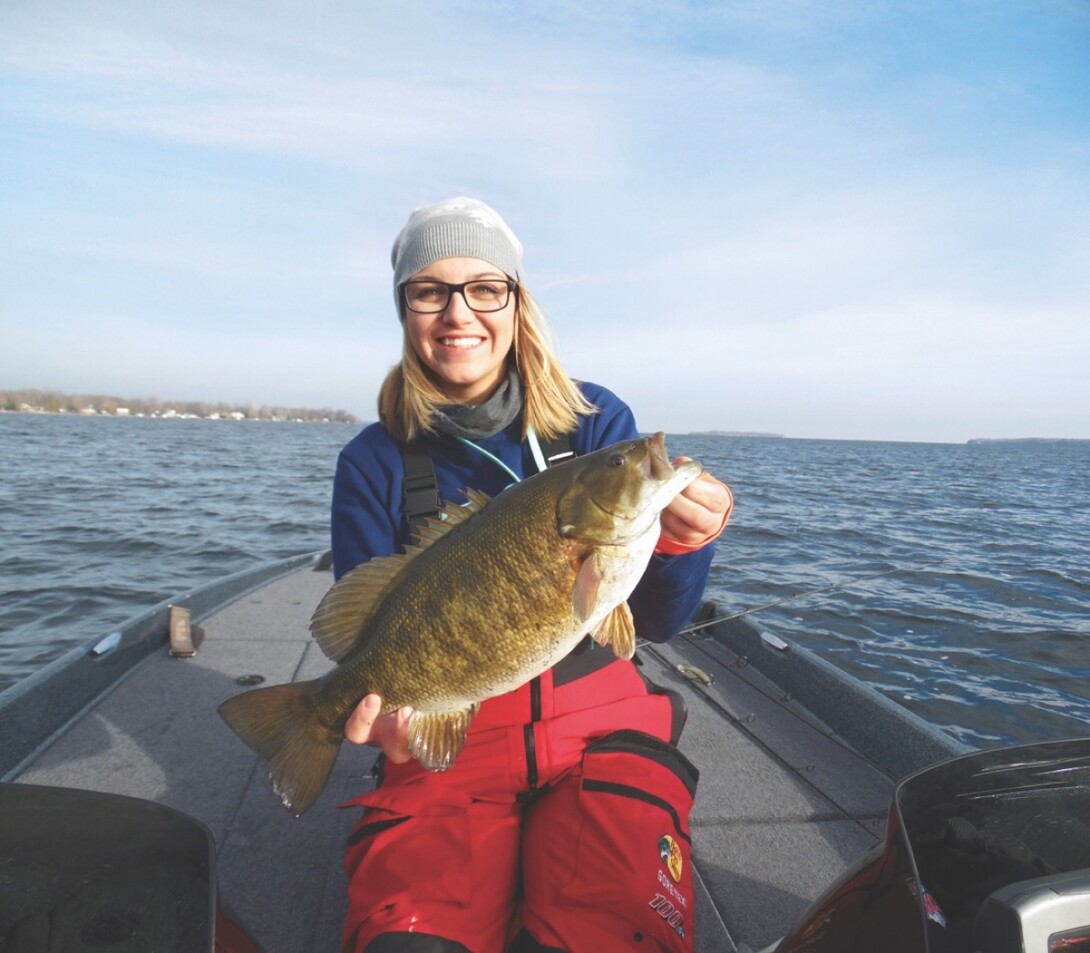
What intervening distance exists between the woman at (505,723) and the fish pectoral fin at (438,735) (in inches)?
2.2

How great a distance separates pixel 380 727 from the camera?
7.82ft

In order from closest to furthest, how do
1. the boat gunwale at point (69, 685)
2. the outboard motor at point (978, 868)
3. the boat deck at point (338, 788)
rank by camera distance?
the outboard motor at point (978, 868) → the boat deck at point (338, 788) → the boat gunwale at point (69, 685)

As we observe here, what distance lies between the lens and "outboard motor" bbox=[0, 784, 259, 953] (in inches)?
59.6

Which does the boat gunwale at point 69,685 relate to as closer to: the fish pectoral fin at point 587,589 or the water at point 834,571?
the water at point 834,571

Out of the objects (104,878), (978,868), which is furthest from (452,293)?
(978,868)

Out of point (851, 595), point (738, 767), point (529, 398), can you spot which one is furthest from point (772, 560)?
point (529, 398)

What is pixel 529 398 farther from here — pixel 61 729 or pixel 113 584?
pixel 113 584

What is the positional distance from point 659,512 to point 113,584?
11915 millimetres

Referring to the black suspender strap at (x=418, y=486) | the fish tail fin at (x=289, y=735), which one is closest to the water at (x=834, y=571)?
the black suspender strap at (x=418, y=486)

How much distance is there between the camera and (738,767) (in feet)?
12.8

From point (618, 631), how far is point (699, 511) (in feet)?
1.60

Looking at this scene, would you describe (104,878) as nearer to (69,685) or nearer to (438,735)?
(438,735)

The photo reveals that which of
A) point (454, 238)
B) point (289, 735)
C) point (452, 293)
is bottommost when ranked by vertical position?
point (289, 735)

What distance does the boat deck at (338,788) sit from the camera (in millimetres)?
2871
